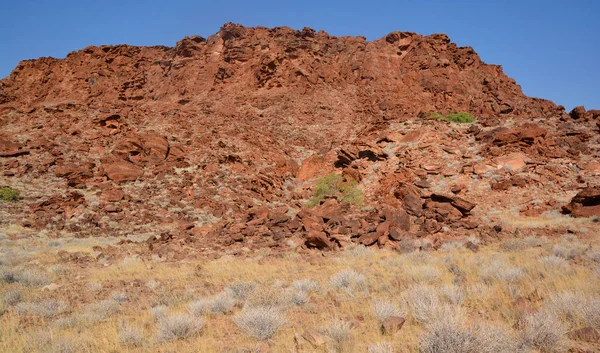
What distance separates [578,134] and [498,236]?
1529 cm

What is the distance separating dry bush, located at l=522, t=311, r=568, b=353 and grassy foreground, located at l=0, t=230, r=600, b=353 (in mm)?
13

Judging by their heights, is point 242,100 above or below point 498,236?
above

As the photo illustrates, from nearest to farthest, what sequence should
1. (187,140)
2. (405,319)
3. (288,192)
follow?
(405,319)
(288,192)
(187,140)

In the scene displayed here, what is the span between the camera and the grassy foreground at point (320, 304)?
4730 millimetres

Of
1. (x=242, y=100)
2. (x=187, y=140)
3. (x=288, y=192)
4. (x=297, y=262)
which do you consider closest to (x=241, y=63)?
(x=242, y=100)

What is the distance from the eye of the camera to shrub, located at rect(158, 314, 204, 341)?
5.32 m

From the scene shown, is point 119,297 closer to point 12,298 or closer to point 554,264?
point 12,298

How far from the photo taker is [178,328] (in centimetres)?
541

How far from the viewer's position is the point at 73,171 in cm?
2191

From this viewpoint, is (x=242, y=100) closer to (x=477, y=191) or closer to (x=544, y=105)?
(x=477, y=191)

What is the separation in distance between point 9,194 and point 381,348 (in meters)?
22.8

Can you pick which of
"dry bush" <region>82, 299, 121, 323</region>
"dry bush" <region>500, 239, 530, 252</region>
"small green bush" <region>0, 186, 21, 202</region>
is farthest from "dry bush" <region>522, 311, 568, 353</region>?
"small green bush" <region>0, 186, 21, 202</region>

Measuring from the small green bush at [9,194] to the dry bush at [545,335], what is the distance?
79.4 ft

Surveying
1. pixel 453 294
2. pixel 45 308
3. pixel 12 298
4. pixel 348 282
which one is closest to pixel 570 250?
pixel 453 294
